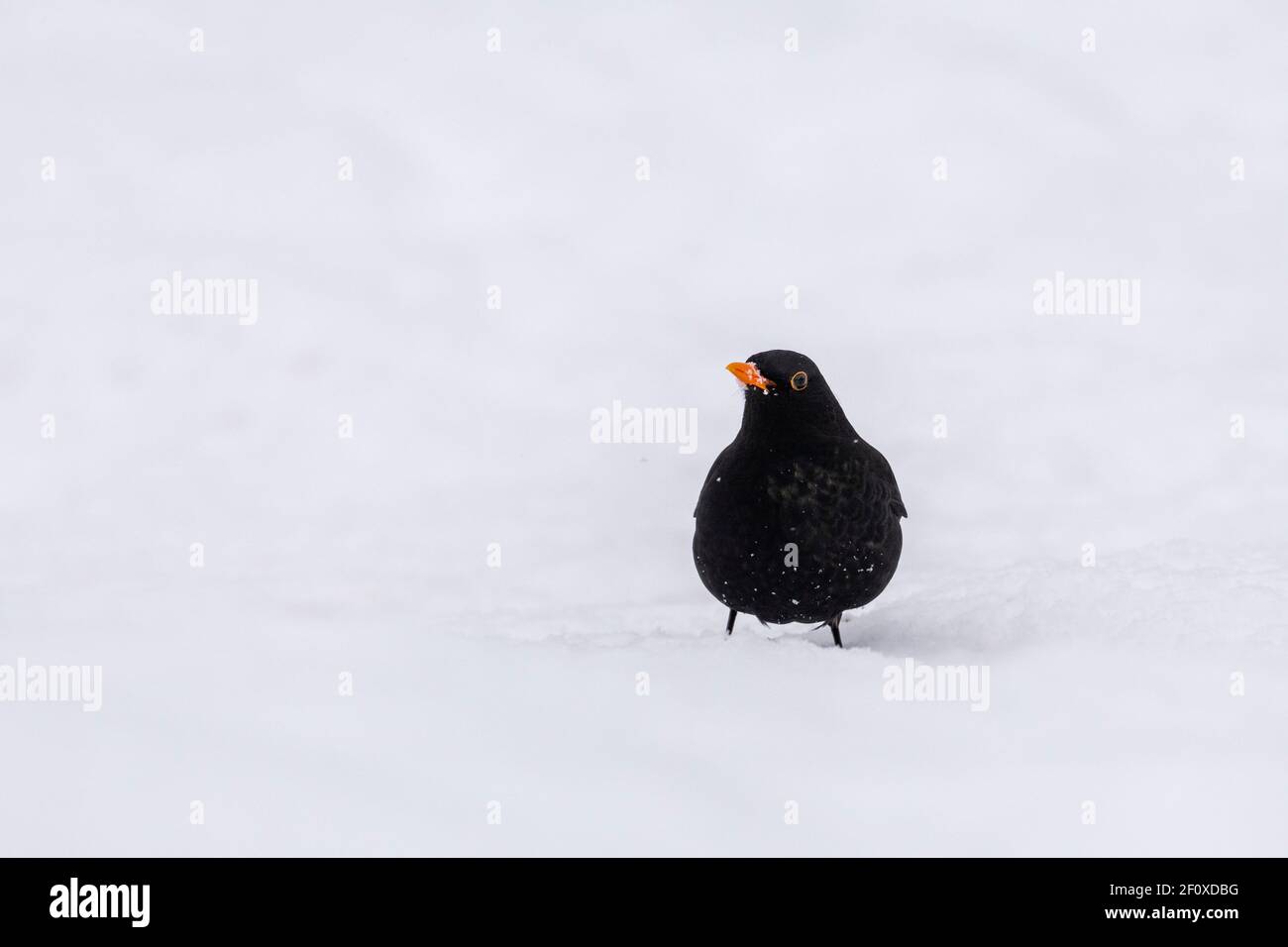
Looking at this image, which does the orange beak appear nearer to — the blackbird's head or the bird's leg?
the blackbird's head

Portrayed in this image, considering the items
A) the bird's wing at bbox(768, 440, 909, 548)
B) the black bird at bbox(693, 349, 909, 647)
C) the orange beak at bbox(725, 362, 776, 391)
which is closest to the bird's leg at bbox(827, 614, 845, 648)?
the black bird at bbox(693, 349, 909, 647)

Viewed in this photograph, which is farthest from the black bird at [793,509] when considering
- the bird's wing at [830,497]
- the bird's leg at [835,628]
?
the bird's leg at [835,628]

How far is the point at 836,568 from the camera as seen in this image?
502 centimetres

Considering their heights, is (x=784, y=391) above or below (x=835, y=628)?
above

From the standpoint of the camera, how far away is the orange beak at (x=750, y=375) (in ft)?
16.4

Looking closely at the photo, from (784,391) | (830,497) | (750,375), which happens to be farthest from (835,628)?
(750,375)

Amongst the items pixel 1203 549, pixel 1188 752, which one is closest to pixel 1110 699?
pixel 1188 752

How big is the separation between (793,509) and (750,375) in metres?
0.54

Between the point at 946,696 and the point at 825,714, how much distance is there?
1.49ft

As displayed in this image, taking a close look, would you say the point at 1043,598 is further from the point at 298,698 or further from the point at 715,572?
the point at 298,698

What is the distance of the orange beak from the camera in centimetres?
498

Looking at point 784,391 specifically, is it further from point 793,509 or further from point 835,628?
point 835,628

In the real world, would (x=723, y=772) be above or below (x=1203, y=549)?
below

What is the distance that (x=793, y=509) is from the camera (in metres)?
4.97
